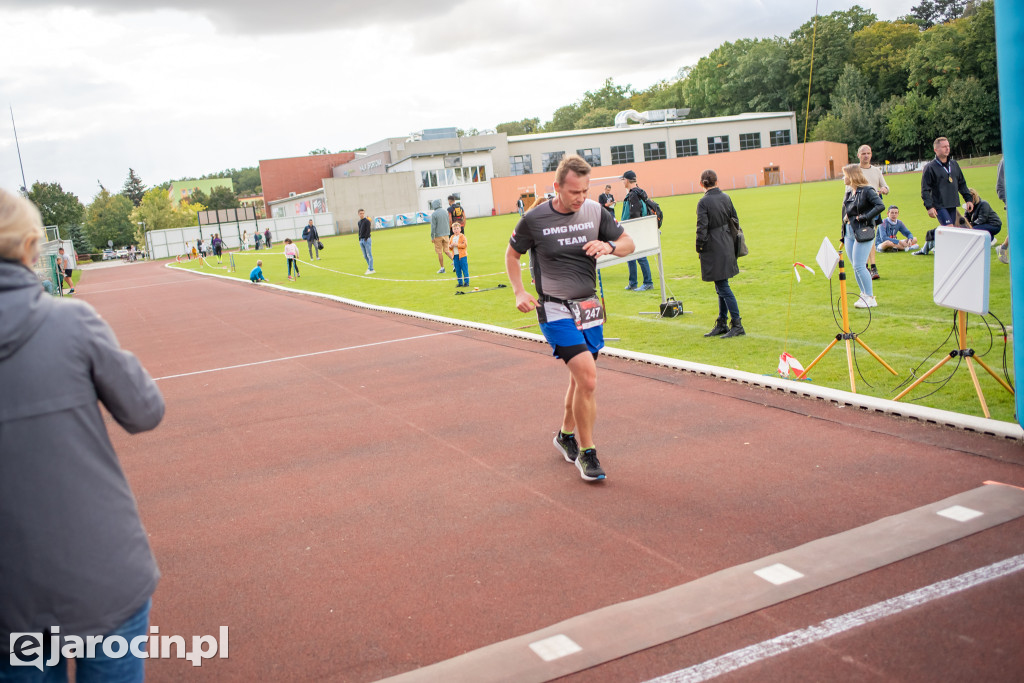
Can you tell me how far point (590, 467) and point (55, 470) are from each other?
159 inches

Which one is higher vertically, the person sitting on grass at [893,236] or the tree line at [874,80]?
the tree line at [874,80]

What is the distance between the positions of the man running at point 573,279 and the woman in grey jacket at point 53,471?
12.0 ft

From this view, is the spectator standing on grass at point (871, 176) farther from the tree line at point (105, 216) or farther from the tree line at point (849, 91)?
the tree line at point (105, 216)

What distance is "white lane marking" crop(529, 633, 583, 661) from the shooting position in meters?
3.65

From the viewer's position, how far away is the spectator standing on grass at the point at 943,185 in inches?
483

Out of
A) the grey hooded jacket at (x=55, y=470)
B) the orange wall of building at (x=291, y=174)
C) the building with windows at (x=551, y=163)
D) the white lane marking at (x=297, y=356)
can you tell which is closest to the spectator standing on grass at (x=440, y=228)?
the white lane marking at (x=297, y=356)

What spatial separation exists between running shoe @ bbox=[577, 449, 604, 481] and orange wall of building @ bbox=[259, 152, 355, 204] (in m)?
105

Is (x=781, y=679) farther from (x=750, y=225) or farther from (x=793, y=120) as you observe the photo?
(x=793, y=120)

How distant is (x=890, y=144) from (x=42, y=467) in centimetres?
8302

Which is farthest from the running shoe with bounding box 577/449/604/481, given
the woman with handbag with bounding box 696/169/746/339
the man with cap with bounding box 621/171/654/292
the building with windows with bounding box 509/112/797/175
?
the building with windows with bounding box 509/112/797/175

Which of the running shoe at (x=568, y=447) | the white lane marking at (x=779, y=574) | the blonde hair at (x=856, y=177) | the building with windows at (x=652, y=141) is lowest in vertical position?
the white lane marking at (x=779, y=574)

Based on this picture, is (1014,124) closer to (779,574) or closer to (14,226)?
(779,574)

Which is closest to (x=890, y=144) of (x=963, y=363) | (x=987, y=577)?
(x=963, y=363)

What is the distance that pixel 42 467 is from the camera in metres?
2.30
